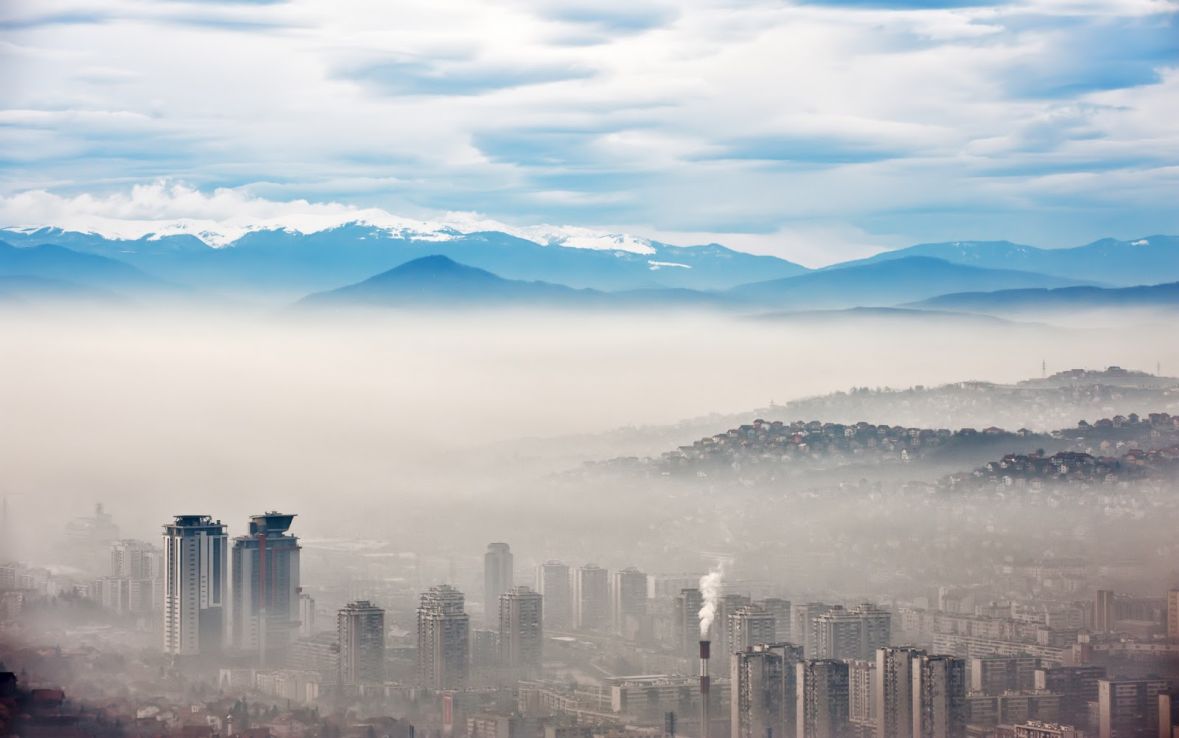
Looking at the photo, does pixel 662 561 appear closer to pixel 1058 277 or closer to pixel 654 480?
pixel 654 480

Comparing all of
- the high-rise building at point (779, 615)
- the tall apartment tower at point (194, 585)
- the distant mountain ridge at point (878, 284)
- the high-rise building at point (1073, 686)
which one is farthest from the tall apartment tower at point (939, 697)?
the distant mountain ridge at point (878, 284)

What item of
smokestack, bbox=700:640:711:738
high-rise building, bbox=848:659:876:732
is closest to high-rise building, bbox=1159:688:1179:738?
high-rise building, bbox=848:659:876:732

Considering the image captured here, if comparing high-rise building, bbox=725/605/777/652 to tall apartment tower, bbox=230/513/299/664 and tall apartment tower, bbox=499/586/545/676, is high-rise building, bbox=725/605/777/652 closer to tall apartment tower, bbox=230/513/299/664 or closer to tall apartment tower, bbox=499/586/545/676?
tall apartment tower, bbox=499/586/545/676

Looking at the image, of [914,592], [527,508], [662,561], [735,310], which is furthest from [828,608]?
[735,310]

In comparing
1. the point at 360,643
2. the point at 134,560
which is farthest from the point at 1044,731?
the point at 134,560

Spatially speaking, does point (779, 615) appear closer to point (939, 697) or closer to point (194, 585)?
point (939, 697)

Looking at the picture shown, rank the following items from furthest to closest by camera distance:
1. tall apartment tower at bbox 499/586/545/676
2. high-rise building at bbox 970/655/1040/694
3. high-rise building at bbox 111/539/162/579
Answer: high-rise building at bbox 111/539/162/579
tall apartment tower at bbox 499/586/545/676
high-rise building at bbox 970/655/1040/694
